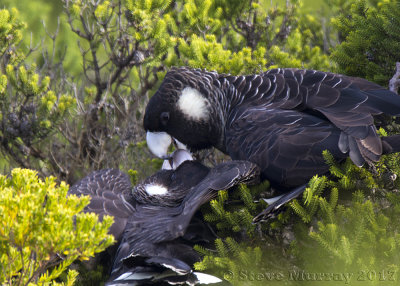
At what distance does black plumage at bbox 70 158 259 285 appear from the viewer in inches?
133

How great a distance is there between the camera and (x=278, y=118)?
404cm

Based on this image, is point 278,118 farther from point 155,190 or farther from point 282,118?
point 155,190

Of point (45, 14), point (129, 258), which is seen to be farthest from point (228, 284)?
point (45, 14)

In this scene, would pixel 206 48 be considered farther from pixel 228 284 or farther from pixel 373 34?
pixel 228 284

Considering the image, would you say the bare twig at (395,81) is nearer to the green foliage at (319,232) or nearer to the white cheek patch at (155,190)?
the green foliage at (319,232)

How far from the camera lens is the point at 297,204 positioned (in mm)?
3350

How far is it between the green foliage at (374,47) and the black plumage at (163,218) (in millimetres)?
1806

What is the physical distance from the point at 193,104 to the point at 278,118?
107 cm

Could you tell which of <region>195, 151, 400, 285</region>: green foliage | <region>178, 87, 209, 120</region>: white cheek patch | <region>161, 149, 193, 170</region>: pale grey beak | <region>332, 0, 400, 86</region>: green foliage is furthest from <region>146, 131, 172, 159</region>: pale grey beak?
<region>332, 0, 400, 86</region>: green foliage

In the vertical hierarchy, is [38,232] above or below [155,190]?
above

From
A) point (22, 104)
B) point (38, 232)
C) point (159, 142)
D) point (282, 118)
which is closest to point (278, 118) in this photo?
point (282, 118)

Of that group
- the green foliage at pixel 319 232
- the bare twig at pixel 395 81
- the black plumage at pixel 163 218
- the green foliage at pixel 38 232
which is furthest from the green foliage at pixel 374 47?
the green foliage at pixel 38 232

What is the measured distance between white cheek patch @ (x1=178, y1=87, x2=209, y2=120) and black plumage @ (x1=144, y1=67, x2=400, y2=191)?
0.02 m

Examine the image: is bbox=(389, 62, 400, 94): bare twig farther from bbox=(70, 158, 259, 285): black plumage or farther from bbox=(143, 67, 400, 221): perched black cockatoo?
bbox=(70, 158, 259, 285): black plumage
